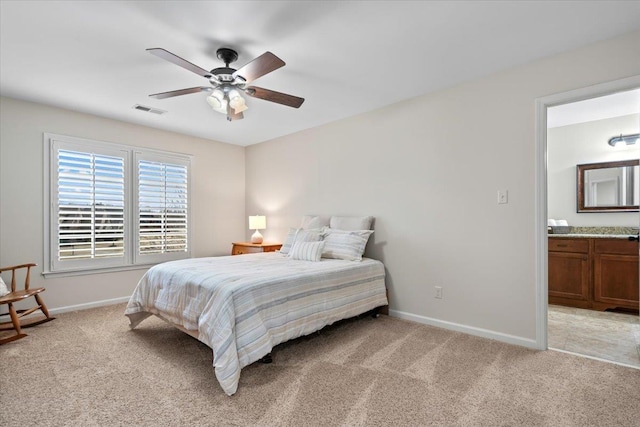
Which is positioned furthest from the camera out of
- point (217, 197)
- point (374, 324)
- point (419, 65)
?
point (217, 197)

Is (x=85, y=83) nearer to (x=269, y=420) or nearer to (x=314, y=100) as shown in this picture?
(x=314, y=100)

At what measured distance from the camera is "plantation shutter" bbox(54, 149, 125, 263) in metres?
3.81

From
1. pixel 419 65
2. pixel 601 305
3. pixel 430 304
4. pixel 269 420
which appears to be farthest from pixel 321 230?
pixel 601 305

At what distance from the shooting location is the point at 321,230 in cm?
405

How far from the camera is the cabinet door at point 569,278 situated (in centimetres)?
397

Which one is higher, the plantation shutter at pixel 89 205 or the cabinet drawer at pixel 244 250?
the plantation shutter at pixel 89 205

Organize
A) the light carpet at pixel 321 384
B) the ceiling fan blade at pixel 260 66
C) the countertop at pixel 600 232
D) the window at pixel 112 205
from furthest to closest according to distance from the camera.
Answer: the countertop at pixel 600 232 → the window at pixel 112 205 → the ceiling fan blade at pixel 260 66 → the light carpet at pixel 321 384

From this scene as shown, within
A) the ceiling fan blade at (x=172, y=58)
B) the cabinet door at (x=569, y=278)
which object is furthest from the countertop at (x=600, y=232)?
the ceiling fan blade at (x=172, y=58)

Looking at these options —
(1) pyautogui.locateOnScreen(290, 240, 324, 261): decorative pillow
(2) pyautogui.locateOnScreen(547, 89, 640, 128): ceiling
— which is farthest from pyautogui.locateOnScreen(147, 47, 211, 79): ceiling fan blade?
(2) pyautogui.locateOnScreen(547, 89, 640, 128): ceiling

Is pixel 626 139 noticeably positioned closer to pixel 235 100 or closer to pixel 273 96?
pixel 273 96

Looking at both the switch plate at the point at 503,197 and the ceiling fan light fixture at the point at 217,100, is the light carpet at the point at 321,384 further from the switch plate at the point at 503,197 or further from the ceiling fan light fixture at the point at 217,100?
the ceiling fan light fixture at the point at 217,100

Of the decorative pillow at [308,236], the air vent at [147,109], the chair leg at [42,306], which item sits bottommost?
the chair leg at [42,306]

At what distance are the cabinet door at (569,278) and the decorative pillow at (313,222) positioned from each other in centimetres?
296

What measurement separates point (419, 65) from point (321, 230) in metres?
2.11
